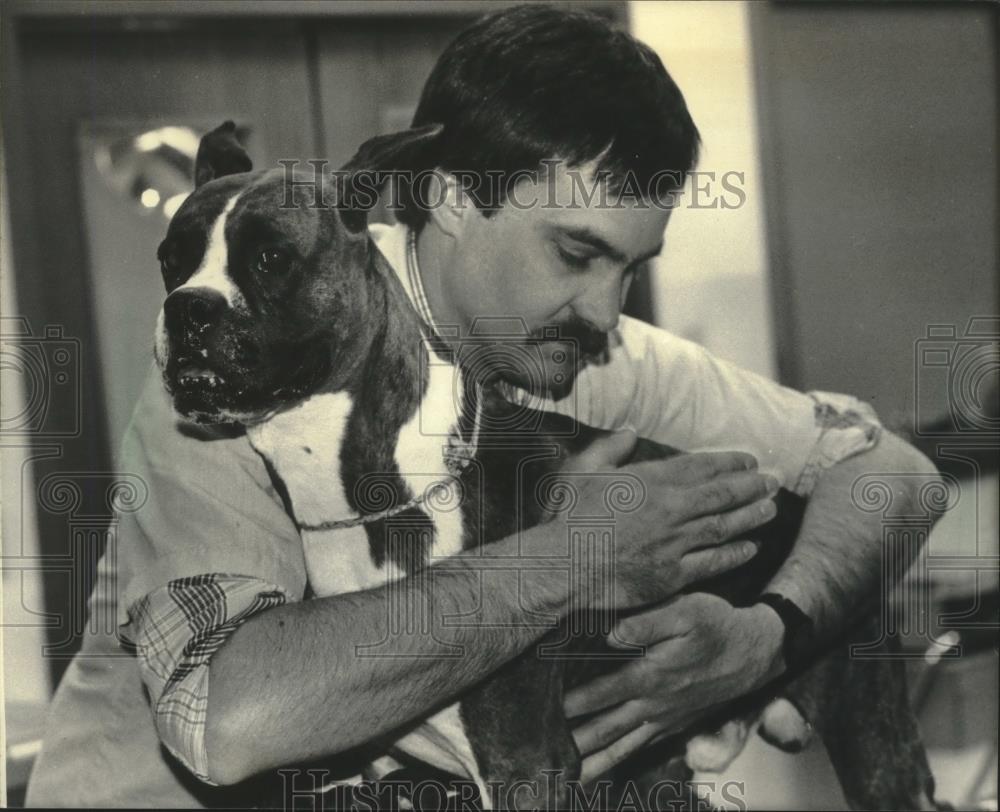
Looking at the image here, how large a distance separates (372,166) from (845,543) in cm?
91

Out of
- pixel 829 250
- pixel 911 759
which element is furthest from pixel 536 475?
pixel 911 759

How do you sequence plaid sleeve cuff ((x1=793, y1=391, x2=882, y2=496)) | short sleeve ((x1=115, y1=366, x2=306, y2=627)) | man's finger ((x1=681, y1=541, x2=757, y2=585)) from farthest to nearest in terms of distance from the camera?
plaid sleeve cuff ((x1=793, y1=391, x2=882, y2=496)) < man's finger ((x1=681, y1=541, x2=757, y2=585)) < short sleeve ((x1=115, y1=366, x2=306, y2=627))

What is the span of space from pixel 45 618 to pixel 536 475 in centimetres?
77

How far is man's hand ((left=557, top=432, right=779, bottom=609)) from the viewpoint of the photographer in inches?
63.9

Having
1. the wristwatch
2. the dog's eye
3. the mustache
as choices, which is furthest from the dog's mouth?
the wristwatch

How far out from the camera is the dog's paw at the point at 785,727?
1.74m

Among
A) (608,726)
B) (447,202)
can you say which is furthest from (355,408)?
(608,726)

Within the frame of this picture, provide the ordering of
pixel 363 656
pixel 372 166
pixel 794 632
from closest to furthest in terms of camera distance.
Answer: pixel 363 656, pixel 372 166, pixel 794 632

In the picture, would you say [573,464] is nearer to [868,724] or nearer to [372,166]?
[372,166]

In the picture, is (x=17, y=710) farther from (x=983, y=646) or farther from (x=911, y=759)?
(x=983, y=646)

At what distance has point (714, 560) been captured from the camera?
1661 millimetres

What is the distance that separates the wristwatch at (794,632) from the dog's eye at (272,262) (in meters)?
0.85

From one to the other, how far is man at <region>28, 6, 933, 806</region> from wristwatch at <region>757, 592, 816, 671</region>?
12 millimetres

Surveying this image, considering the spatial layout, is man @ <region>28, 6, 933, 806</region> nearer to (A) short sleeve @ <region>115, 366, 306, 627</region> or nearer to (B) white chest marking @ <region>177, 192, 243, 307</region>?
(A) short sleeve @ <region>115, 366, 306, 627</region>
